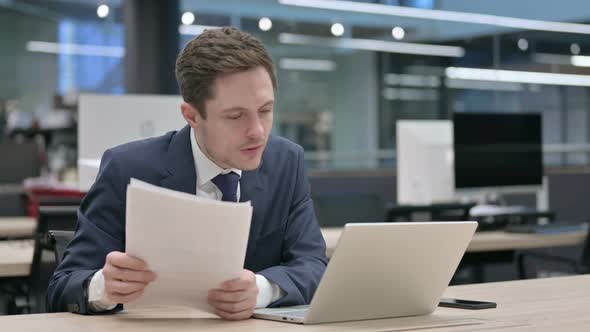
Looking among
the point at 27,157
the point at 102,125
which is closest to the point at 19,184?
the point at 27,157

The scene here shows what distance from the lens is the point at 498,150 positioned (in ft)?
17.4

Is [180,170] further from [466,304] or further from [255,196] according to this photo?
[466,304]

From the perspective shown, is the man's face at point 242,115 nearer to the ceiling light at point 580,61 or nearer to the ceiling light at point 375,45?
the ceiling light at point 580,61

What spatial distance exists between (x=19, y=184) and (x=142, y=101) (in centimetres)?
280

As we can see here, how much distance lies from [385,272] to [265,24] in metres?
7.63

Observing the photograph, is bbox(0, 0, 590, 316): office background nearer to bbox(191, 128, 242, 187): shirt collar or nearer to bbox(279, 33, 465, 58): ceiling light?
bbox(279, 33, 465, 58): ceiling light

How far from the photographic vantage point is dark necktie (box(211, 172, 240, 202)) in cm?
209

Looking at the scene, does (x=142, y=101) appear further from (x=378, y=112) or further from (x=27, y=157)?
(x=378, y=112)

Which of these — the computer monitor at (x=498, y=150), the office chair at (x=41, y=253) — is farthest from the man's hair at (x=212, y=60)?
the computer monitor at (x=498, y=150)

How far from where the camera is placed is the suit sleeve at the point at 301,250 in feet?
6.84

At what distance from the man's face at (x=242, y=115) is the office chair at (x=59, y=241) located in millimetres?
523

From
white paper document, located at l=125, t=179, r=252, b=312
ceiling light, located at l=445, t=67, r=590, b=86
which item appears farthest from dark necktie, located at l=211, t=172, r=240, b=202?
ceiling light, located at l=445, t=67, r=590, b=86

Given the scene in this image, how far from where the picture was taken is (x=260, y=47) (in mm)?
2018

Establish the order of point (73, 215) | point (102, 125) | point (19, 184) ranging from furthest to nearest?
point (19, 184)
point (102, 125)
point (73, 215)
